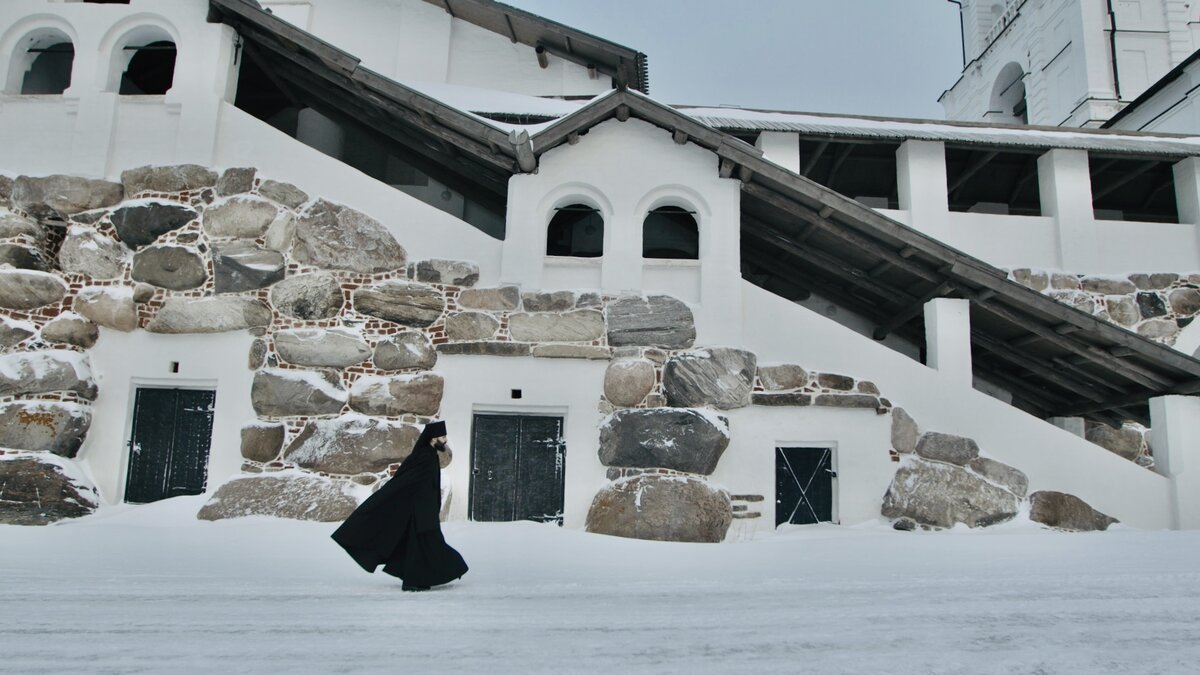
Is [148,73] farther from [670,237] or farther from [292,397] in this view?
[670,237]

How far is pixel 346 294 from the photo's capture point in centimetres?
870

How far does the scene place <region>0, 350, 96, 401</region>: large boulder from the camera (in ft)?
26.7

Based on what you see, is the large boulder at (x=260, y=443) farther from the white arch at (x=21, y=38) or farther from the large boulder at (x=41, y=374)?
the white arch at (x=21, y=38)

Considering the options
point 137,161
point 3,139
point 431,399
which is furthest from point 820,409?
point 3,139

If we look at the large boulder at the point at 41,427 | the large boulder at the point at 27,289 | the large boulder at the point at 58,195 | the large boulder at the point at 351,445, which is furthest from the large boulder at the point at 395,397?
the large boulder at the point at 58,195

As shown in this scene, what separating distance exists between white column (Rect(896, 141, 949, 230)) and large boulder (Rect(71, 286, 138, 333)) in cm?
1028

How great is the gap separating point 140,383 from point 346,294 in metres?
2.55

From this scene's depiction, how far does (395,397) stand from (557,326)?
2.03 metres

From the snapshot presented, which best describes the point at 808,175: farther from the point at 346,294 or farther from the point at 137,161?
the point at 137,161

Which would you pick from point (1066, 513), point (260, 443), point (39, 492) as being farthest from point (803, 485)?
point (39, 492)

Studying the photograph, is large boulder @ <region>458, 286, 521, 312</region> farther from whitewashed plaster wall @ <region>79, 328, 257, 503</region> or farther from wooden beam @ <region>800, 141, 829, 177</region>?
wooden beam @ <region>800, 141, 829, 177</region>

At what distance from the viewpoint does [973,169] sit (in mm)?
11172

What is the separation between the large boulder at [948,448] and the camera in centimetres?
829

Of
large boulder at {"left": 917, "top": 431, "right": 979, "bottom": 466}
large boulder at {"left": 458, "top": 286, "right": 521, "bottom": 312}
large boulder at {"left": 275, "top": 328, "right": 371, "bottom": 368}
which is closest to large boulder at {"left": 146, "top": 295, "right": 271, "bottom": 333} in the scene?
large boulder at {"left": 275, "top": 328, "right": 371, "bottom": 368}
